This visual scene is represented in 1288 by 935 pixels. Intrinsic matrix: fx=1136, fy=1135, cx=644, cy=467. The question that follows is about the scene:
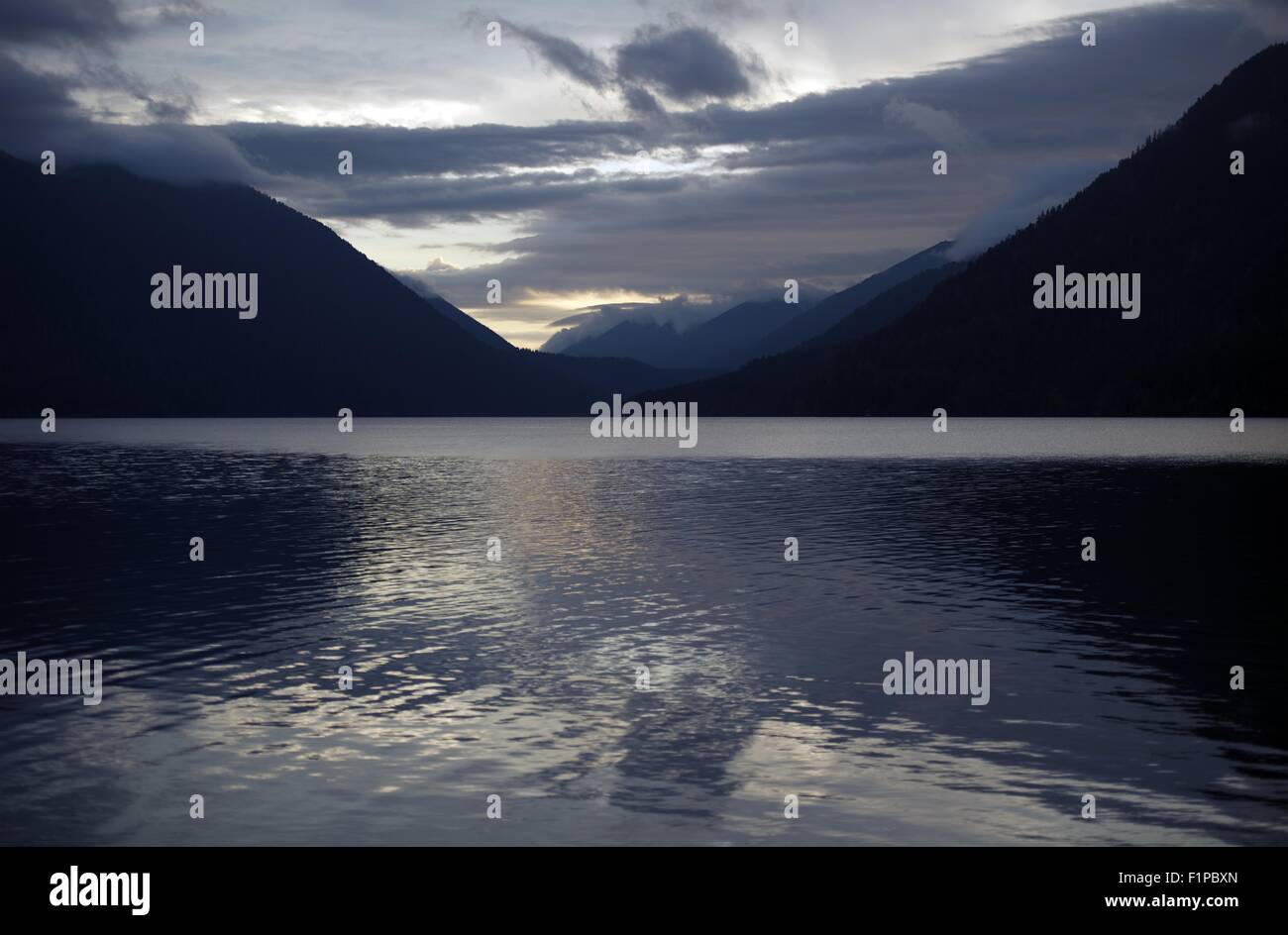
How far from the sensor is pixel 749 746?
2455 centimetres

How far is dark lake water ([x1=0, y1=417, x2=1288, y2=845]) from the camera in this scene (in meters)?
20.4

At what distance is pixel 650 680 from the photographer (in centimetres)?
3080

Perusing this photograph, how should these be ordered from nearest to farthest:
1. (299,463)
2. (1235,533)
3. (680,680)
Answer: (680,680)
(1235,533)
(299,463)

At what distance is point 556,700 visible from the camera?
28641mm

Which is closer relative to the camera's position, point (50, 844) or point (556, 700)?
point (50, 844)

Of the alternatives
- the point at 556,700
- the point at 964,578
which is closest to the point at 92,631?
the point at 556,700

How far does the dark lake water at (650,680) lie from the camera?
67.1 feet

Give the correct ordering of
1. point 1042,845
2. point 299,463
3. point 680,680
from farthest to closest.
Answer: point 299,463 → point 680,680 → point 1042,845
